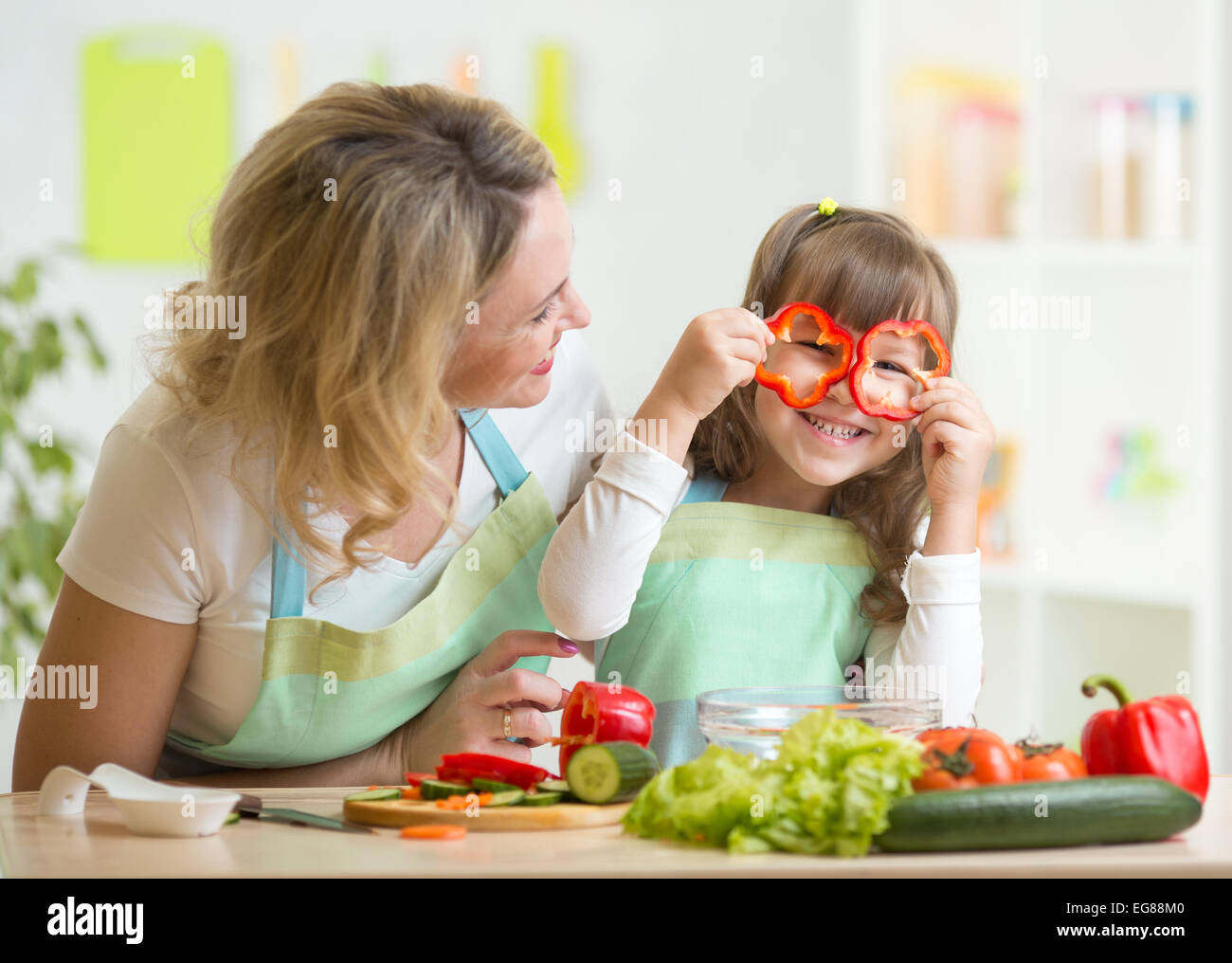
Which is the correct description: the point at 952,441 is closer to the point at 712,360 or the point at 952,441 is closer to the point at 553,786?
the point at 712,360

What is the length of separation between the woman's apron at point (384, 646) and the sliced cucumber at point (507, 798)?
0.36m

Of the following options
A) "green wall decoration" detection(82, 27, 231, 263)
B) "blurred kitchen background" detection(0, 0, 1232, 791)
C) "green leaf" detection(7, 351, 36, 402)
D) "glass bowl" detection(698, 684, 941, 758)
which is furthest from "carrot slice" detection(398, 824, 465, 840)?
"green wall decoration" detection(82, 27, 231, 263)

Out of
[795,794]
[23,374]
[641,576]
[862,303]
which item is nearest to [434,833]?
[795,794]

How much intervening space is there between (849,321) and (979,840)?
813 millimetres

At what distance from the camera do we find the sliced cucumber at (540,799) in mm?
1155

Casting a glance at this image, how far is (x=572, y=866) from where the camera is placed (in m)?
0.95

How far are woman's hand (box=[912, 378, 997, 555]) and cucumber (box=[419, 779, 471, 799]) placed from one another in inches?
25.8

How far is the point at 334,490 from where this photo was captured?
4.56 ft

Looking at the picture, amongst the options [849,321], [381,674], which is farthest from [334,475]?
[849,321]

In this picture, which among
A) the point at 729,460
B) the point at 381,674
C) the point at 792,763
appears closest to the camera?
the point at 792,763

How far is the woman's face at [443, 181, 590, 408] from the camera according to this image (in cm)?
140

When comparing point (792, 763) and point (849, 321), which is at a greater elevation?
point (849, 321)

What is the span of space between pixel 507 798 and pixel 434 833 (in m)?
0.10
